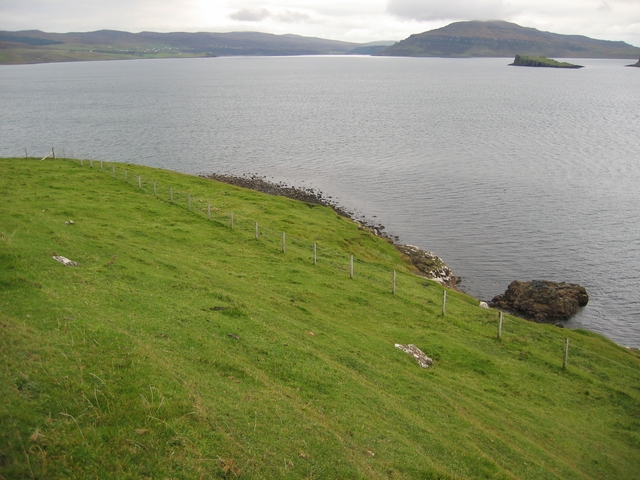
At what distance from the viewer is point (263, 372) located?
22.6 meters

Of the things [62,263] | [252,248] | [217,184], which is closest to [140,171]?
[217,184]

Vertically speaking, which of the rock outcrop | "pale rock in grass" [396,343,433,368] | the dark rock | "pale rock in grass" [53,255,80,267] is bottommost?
the dark rock

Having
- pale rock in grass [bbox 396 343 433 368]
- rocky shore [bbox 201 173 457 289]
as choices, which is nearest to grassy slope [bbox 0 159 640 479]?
pale rock in grass [bbox 396 343 433 368]

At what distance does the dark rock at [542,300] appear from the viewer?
53281 millimetres

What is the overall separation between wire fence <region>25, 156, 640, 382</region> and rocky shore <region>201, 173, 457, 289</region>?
9241 mm

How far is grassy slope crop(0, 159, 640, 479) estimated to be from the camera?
15406mm

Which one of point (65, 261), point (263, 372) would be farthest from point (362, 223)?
point (263, 372)

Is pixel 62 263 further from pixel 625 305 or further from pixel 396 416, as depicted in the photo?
pixel 625 305

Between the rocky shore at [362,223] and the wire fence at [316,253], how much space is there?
924 cm

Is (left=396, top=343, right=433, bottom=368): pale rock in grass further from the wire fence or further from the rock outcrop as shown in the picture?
the rock outcrop

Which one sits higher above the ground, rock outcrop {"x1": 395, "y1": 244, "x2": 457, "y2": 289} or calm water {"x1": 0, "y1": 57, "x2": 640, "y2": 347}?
calm water {"x1": 0, "y1": 57, "x2": 640, "y2": 347}

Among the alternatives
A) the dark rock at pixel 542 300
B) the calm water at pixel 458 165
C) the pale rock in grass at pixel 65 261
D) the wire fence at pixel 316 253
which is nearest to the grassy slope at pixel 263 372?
the wire fence at pixel 316 253

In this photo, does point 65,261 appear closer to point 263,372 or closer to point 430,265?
point 263,372

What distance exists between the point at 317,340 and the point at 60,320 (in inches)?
519
